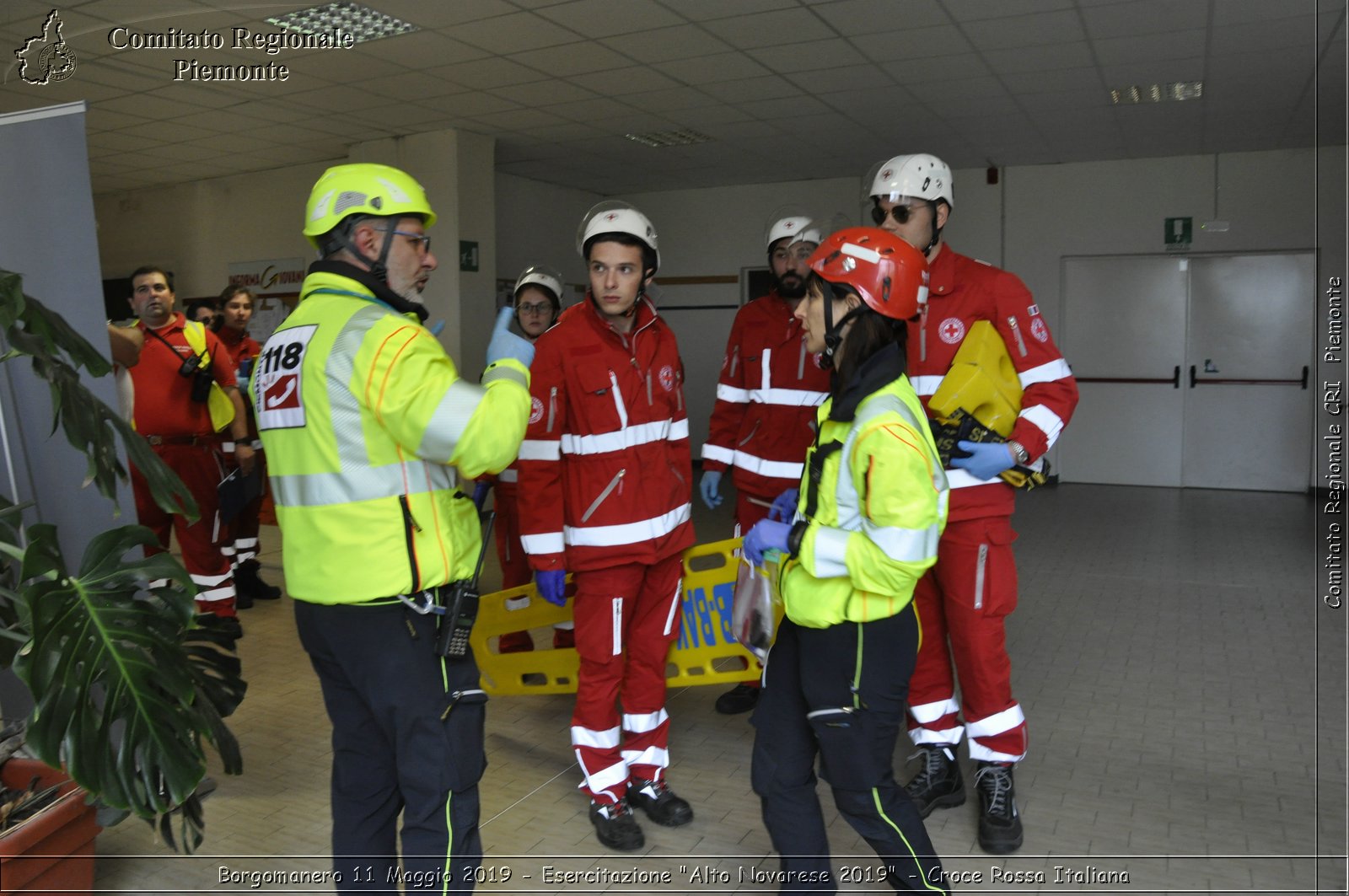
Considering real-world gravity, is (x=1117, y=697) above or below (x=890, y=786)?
below

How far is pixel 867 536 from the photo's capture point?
6.54 ft

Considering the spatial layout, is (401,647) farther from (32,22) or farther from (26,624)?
(32,22)

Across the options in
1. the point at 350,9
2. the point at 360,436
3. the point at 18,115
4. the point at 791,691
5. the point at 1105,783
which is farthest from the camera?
the point at 350,9

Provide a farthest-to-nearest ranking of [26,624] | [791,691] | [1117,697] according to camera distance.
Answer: [1117,697], [791,691], [26,624]

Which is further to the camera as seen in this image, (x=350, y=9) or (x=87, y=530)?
(x=350, y=9)

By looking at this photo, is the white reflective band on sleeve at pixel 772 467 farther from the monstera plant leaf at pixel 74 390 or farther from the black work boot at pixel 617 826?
the monstera plant leaf at pixel 74 390

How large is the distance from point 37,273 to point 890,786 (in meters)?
2.60

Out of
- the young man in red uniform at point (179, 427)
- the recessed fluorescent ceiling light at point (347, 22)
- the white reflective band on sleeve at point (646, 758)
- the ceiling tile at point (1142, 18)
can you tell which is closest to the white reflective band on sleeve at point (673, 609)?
the white reflective band on sleeve at point (646, 758)

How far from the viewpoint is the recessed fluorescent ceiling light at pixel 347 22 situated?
575 centimetres

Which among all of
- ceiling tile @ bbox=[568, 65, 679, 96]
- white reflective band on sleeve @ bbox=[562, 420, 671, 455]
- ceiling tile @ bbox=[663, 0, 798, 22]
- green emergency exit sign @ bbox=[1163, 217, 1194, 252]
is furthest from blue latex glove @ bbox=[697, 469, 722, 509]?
green emergency exit sign @ bbox=[1163, 217, 1194, 252]

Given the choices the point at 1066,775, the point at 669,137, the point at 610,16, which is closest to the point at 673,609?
the point at 1066,775

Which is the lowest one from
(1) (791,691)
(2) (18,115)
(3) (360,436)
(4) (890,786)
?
(4) (890,786)

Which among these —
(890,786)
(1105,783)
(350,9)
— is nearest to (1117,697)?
(1105,783)

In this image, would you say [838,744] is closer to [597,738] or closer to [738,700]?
[597,738]
